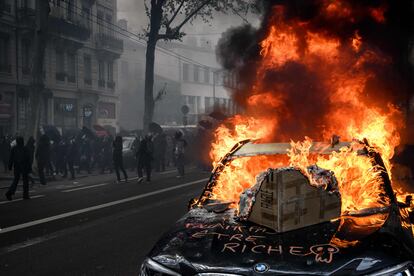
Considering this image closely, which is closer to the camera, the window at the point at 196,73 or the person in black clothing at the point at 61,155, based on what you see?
the person in black clothing at the point at 61,155

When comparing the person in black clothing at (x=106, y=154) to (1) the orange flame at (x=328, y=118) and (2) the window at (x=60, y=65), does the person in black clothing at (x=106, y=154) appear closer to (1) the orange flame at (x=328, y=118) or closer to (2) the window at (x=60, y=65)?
(2) the window at (x=60, y=65)

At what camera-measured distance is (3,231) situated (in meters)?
8.62

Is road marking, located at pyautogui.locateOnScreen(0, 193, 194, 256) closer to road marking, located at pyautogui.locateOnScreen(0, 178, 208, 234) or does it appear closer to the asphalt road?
the asphalt road

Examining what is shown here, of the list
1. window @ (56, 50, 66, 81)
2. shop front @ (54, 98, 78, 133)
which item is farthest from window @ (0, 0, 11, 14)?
shop front @ (54, 98, 78, 133)

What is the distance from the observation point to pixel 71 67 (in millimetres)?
35938

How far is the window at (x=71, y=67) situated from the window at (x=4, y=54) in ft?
22.5

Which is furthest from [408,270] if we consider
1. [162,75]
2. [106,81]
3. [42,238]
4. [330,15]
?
[162,75]

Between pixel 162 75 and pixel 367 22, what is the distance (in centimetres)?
6351

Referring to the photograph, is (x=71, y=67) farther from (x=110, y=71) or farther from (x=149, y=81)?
(x=149, y=81)

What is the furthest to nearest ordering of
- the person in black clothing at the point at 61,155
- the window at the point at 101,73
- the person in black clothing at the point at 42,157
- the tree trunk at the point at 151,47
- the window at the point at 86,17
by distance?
1. the window at the point at 101,73
2. the window at the point at 86,17
3. the tree trunk at the point at 151,47
4. the person in black clothing at the point at 61,155
5. the person in black clothing at the point at 42,157

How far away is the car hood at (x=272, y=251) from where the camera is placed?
2961mm

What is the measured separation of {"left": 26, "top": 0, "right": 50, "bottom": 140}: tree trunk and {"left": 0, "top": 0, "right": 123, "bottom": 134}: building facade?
4.76m

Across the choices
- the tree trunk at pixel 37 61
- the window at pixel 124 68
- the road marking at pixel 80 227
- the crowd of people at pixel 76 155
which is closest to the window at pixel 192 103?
the window at pixel 124 68

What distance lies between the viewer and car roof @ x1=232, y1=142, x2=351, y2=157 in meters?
4.61
